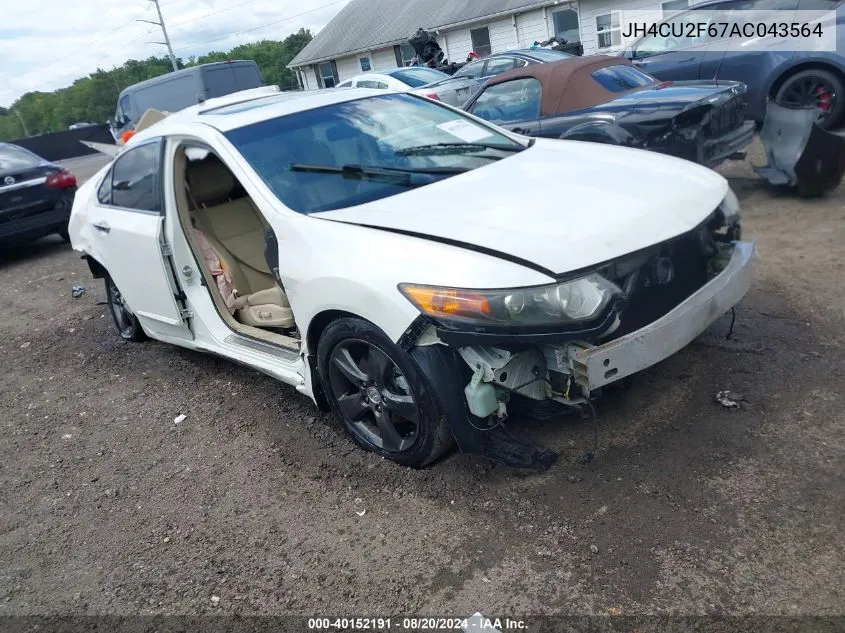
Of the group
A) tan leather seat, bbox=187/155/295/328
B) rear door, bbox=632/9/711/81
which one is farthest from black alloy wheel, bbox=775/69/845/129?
tan leather seat, bbox=187/155/295/328

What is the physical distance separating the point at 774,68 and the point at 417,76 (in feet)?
26.2

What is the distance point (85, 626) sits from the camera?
8.75ft

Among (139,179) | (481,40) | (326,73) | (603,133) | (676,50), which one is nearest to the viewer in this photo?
(139,179)

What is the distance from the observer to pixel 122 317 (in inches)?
219

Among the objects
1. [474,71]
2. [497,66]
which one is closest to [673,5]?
[497,66]

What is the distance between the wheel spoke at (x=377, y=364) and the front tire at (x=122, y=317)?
117 inches

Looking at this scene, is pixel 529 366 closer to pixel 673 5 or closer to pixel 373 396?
pixel 373 396

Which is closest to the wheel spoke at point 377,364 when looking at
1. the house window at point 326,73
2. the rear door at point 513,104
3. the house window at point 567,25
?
the rear door at point 513,104

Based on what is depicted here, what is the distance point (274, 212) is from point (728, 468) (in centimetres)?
231

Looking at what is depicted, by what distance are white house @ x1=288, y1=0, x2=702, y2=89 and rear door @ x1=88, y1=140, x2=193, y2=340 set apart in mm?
16753

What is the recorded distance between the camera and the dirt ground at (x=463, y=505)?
2441mm

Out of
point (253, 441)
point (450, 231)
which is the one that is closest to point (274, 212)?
point (450, 231)

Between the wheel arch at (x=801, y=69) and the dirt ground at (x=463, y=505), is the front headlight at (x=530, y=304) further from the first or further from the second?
the wheel arch at (x=801, y=69)

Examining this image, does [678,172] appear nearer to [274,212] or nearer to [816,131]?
[274,212]
